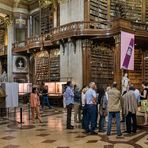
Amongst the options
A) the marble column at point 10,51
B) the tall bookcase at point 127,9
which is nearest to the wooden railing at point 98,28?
the tall bookcase at point 127,9

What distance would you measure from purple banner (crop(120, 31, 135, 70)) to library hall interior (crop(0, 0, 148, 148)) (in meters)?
0.05

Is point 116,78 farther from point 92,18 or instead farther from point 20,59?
point 20,59

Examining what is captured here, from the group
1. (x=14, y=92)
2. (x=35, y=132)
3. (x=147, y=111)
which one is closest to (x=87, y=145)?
(x=35, y=132)

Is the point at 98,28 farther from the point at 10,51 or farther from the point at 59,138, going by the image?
the point at 59,138

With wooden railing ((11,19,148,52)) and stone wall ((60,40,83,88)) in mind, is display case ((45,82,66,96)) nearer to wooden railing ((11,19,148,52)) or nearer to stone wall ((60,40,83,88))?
stone wall ((60,40,83,88))

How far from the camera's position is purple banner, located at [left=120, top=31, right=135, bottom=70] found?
1473 centimetres

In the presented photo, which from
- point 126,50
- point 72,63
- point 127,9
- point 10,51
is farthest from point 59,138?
point 10,51

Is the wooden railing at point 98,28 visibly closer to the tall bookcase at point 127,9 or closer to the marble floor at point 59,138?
the tall bookcase at point 127,9

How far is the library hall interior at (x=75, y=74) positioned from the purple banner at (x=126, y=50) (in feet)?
0.15

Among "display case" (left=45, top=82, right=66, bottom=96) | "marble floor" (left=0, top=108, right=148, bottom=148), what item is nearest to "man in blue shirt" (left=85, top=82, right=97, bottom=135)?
"marble floor" (left=0, top=108, right=148, bottom=148)

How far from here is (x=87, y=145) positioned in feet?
21.5

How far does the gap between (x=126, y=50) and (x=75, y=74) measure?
3.13m

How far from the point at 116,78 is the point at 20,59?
9.18 metres

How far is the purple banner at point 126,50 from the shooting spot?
1473cm
